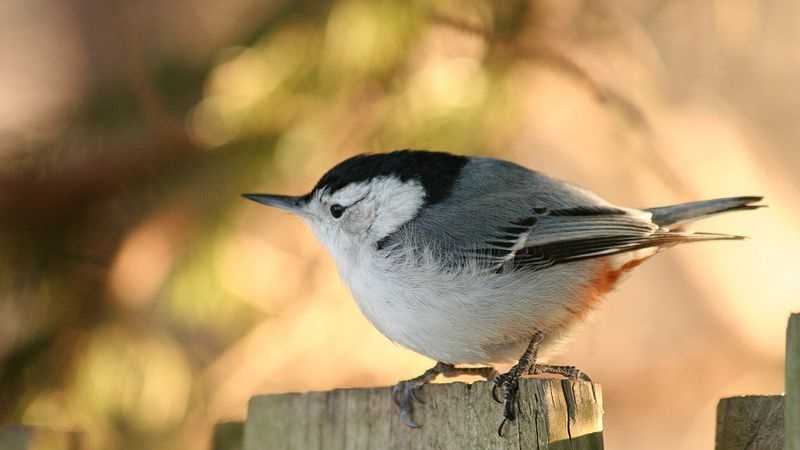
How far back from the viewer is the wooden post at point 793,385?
110cm

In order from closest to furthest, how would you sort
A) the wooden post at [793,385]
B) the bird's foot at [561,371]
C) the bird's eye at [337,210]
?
1. the wooden post at [793,385]
2. the bird's foot at [561,371]
3. the bird's eye at [337,210]

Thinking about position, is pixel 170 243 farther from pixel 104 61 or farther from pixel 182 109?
pixel 104 61

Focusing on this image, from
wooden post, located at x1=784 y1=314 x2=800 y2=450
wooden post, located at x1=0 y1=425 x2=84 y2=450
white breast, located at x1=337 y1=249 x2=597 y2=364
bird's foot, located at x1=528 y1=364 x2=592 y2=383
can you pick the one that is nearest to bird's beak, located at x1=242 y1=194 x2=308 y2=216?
white breast, located at x1=337 y1=249 x2=597 y2=364

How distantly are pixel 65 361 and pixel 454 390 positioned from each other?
168 cm

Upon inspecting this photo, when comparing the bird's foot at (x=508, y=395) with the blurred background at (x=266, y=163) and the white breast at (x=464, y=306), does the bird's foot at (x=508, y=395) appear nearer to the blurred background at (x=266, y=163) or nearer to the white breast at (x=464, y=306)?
the white breast at (x=464, y=306)

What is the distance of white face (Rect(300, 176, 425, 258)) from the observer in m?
2.08

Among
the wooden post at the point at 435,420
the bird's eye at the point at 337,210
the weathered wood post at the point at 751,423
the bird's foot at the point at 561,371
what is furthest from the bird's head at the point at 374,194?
the weathered wood post at the point at 751,423

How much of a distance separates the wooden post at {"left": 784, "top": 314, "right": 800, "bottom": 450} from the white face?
103 centimetres

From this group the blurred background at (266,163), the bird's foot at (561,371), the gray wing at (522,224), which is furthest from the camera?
the blurred background at (266,163)

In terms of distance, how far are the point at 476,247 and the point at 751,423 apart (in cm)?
69

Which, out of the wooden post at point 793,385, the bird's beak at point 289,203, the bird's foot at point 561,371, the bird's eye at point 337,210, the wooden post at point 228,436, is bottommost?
the wooden post at point 793,385

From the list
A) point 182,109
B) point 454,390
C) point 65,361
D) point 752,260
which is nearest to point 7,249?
point 65,361

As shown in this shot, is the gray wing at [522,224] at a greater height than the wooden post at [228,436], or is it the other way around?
the gray wing at [522,224]

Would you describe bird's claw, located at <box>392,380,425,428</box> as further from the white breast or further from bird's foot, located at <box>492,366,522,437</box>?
the white breast
